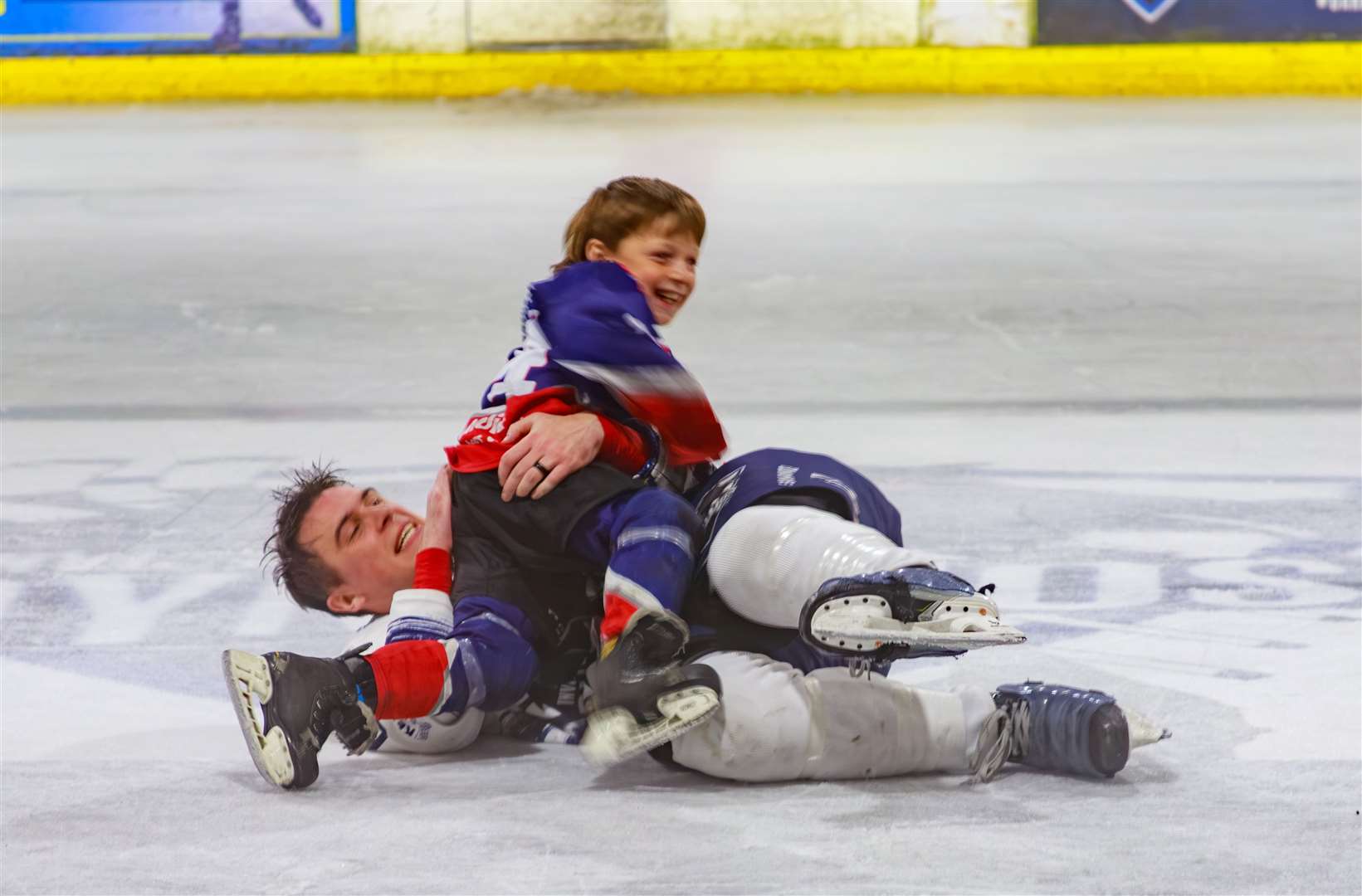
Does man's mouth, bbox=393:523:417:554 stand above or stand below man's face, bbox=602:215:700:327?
below

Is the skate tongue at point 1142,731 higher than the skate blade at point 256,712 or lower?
lower

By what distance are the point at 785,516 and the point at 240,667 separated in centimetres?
57

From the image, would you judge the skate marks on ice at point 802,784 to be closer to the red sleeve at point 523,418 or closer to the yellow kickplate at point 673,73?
the red sleeve at point 523,418

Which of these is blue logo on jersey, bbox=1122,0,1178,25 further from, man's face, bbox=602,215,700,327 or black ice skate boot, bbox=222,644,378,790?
black ice skate boot, bbox=222,644,378,790

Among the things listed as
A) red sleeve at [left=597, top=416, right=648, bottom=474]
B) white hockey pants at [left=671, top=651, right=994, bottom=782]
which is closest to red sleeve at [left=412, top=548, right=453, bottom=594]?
red sleeve at [left=597, top=416, right=648, bottom=474]

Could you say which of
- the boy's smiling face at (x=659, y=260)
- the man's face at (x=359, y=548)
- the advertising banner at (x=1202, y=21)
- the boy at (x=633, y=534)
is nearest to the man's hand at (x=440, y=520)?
the boy at (x=633, y=534)

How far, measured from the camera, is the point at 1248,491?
3.42 m

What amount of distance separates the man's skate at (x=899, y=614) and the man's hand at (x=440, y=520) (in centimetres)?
49

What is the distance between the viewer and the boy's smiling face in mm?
2145

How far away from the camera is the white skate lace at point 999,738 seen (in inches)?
76.7

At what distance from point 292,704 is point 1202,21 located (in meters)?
9.13

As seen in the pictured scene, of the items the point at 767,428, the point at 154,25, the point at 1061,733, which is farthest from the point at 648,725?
the point at 154,25

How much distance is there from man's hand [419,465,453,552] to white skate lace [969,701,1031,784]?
631 millimetres

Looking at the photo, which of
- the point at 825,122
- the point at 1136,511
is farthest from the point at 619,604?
the point at 825,122
